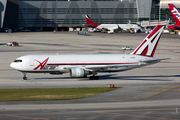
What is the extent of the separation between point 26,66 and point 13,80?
10.2 ft

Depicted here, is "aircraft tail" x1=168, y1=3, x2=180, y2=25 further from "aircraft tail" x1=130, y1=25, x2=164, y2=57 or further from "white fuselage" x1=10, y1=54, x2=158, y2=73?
"white fuselage" x1=10, y1=54, x2=158, y2=73

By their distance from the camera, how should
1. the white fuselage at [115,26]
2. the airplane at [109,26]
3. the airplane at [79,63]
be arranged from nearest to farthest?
the airplane at [79,63] → the airplane at [109,26] → the white fuselage at [115,26]

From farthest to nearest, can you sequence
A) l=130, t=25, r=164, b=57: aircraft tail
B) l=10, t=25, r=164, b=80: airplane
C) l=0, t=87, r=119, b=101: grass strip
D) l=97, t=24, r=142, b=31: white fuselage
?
l=97, t=24, r=142, b=31: white fuselage
l=130, t=25, r=164, b=57: aircraft tail
l=10, t=25, r=164, b=80: airplane
l=0, t=87, r=119, b=101: grass strip

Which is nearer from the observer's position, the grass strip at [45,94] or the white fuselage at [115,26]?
the grass strip at [45,94]

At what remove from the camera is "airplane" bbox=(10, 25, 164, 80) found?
46062mm

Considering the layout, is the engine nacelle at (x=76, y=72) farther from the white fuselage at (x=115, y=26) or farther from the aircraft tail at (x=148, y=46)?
the white fuselage at (x=115, y=26)

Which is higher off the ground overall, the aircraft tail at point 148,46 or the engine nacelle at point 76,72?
the aircraft tail at point 148,46

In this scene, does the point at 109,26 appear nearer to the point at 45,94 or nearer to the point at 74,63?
the point at 74,63

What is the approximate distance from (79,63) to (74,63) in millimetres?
812

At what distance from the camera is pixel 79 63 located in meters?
46.9

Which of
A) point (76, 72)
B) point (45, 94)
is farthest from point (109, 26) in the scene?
point (45, 94)

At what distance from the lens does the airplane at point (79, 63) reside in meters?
46.1

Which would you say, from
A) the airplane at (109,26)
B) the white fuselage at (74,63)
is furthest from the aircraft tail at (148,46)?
the airplane at (109,26)

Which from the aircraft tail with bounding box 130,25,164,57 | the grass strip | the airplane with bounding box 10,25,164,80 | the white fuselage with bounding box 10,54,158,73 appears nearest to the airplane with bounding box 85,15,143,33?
the aircraft tail with bounding box 130,25,164,57
